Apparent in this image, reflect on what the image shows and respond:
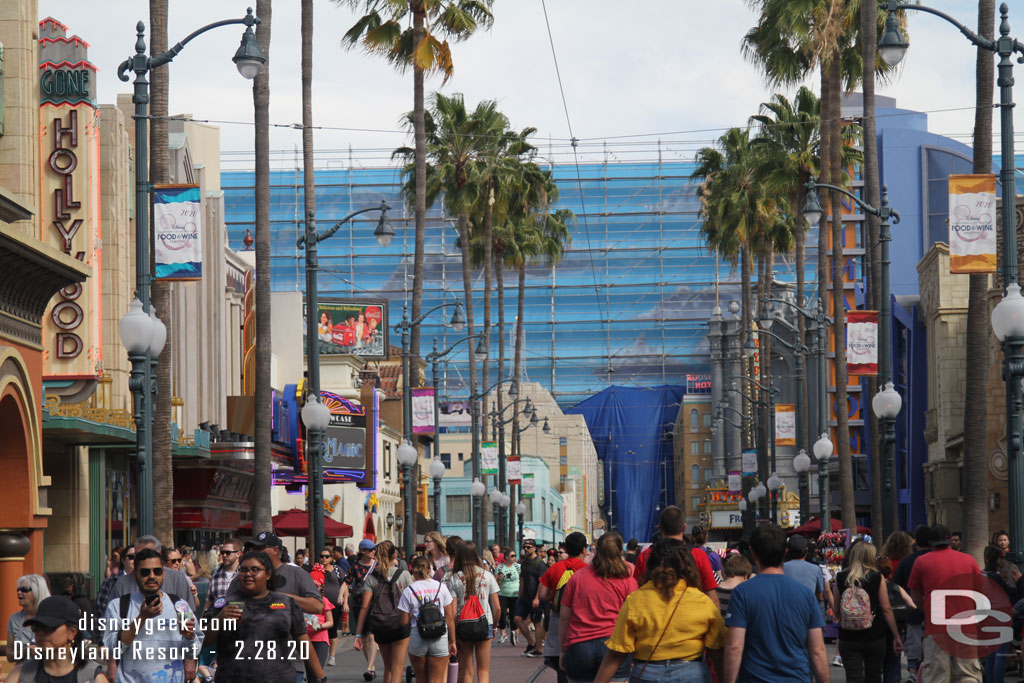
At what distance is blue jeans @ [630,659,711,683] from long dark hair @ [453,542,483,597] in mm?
6849

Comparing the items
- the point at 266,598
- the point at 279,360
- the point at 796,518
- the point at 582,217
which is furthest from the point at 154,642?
the point at 582,217

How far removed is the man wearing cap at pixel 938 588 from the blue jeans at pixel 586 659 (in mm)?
4003

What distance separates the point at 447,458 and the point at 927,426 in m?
41.1

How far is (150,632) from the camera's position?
9.77 meters

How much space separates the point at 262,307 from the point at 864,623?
56.2 ft

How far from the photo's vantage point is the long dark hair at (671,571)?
28.2 feet

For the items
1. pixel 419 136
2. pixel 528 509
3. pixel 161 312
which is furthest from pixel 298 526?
pixel 528 509

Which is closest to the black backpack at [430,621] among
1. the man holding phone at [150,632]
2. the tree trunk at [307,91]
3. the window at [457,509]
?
the man holding phone at [150,632]

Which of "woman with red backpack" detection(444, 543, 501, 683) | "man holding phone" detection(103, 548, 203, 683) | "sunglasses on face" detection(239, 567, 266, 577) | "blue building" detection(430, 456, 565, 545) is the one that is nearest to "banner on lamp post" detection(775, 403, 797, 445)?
"woman with red backpack" detection(444, 543, 501, 683)

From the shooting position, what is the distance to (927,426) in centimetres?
5281

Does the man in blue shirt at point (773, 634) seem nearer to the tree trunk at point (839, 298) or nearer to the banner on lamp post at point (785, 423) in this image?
the tree trunk at point (839, 298)

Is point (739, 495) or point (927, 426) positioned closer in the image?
point (927, 426)

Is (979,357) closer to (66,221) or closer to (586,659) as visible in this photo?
(586,659)

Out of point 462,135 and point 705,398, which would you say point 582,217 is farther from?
point 462,135
